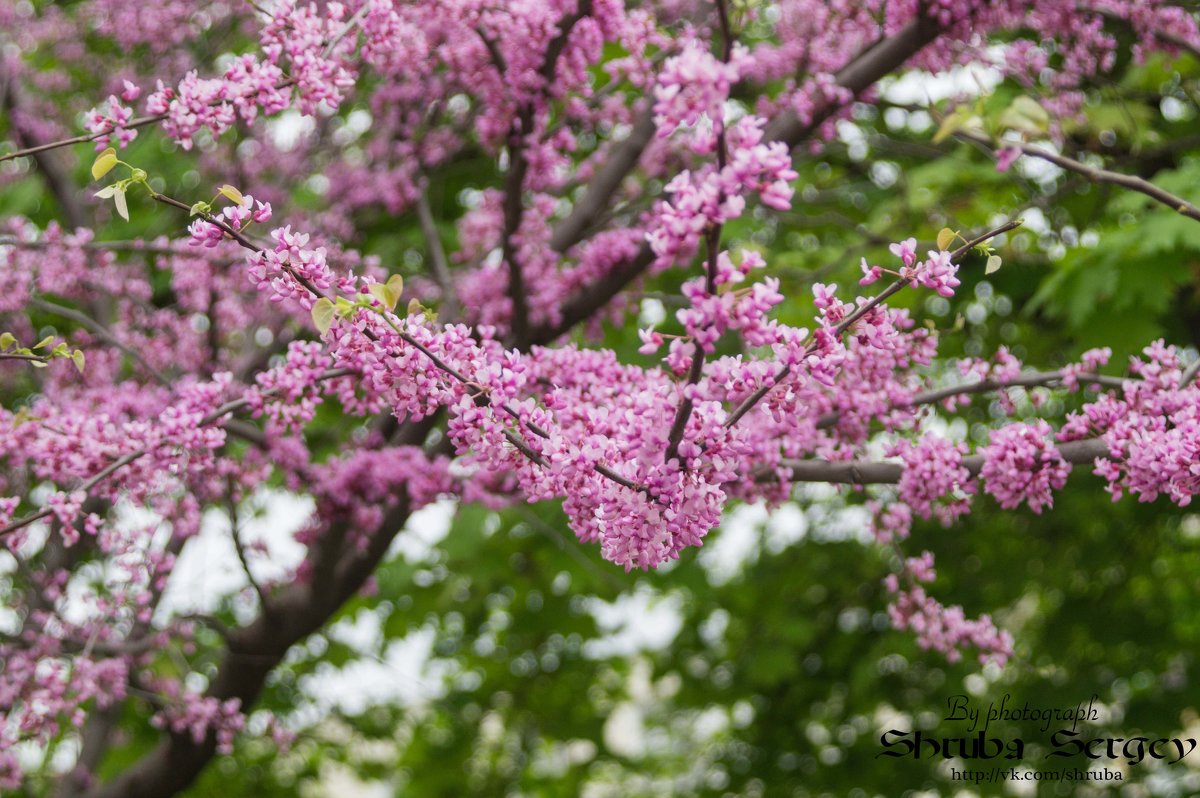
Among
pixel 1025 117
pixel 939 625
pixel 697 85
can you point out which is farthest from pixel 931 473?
pixel 697 85

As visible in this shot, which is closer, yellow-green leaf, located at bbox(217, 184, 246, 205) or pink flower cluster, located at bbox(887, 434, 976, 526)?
yellow-green leaf, located at bbox(217, 184, 246, 205)

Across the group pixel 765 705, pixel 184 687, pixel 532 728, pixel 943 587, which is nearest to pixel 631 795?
pixel 532 728

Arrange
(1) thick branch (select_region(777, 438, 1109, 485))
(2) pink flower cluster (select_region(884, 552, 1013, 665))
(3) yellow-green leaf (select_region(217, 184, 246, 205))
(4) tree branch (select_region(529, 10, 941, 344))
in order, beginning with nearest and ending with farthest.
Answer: (3) yellow-green leaf (select_region(217, 184, 246, 205))
(1) thick branch (select_region(777, 438, 1109, 485))
(2) pink flower cluster (select_region(884, 552, 1013, 665))
(4) tree branch (select_region(529, 10, 941, 344))

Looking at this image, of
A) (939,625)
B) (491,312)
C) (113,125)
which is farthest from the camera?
(491,312)

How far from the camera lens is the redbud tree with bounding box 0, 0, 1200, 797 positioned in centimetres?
258

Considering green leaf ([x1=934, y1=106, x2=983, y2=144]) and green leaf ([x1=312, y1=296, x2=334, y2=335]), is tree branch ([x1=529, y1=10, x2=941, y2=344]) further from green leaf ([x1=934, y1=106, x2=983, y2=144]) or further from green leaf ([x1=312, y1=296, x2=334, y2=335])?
green leaf ([x1=312, y1=296, x2=334, y2=335])

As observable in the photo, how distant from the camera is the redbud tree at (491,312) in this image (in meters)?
2.58

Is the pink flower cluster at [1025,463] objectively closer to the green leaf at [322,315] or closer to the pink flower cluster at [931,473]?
the pink flower cluster at [931,473]

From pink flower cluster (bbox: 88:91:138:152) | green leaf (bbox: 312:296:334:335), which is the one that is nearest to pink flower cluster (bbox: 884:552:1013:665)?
green leaf (bbox: 312:296:334:335)

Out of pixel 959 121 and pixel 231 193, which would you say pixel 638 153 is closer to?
pixel 959 121

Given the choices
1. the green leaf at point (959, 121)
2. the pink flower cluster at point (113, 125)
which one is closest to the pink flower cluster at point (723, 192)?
the green leaf at point (959, 121)

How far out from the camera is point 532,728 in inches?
396

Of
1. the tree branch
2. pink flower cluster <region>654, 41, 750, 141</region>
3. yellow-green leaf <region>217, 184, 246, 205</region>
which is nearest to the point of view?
pink flower cluster <region>654, 41, 750, 141</region>

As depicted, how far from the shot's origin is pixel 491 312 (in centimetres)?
504
